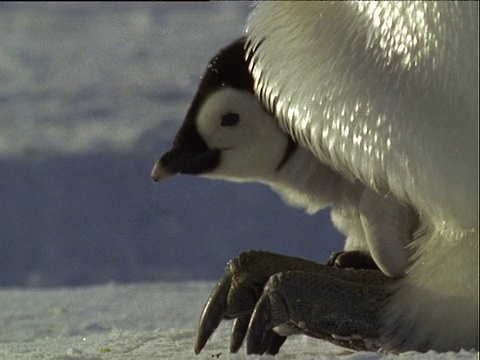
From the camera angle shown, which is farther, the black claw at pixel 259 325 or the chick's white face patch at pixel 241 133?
the chick's white face patch at pixel 241 133

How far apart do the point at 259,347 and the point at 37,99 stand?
3.85 metres

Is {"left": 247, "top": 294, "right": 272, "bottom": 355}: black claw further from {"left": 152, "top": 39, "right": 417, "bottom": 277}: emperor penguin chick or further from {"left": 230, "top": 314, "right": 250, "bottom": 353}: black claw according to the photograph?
{"left": 152, "top": 39, "right": 417, "bottom": 277}: emperor penguin chick

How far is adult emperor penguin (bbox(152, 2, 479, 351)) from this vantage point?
110cm

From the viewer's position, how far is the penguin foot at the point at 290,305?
4.03ft

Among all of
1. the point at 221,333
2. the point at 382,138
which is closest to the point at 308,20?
the point at 382,138

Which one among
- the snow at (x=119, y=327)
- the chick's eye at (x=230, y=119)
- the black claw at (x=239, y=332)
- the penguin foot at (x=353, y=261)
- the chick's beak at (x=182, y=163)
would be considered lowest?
the snow at (x=119, y=327)

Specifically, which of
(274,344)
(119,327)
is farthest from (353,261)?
(119,327)

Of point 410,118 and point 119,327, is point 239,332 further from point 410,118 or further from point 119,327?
point 119,327

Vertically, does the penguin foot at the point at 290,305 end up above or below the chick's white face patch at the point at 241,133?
below

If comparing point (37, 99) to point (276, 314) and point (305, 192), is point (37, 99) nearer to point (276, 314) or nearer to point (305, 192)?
point (305, 192)

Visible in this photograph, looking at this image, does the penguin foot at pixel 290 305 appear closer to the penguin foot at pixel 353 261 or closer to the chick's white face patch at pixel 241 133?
the penguin foot at pixel 353 261

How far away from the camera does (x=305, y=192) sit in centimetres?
159

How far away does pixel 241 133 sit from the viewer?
1583 millimetres

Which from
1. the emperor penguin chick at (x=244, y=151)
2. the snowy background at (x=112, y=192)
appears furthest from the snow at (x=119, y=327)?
the snowy background at (x=112, y=192)
